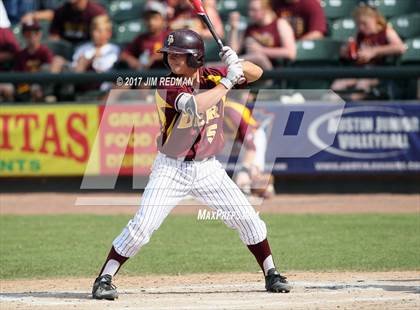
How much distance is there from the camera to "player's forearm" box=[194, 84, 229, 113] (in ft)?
19.9

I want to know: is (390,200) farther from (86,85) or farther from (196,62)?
(196,62)

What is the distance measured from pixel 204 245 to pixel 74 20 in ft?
Answer: 17.7

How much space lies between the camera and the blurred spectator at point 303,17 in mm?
12555

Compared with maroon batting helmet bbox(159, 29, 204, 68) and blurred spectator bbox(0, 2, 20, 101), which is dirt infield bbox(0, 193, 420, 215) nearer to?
blurred spectator bbox(0, 2, 20, 101)

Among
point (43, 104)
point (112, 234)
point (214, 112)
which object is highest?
point (214, 112)

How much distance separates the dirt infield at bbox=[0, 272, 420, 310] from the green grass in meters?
0.40

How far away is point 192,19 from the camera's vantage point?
41.1 ft

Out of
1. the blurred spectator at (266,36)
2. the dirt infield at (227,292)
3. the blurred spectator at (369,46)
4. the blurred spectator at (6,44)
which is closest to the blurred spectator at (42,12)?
the blurred spectator at (6,44)

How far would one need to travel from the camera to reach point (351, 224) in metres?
9.84

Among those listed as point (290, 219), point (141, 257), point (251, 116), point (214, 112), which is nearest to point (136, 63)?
point (251, 116)

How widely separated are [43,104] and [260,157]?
2.85 m

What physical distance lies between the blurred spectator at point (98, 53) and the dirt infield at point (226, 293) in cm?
518

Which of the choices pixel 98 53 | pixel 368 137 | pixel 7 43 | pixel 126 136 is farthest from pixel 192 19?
pixel 368 137

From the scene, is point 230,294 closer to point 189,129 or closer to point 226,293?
point 226,293
